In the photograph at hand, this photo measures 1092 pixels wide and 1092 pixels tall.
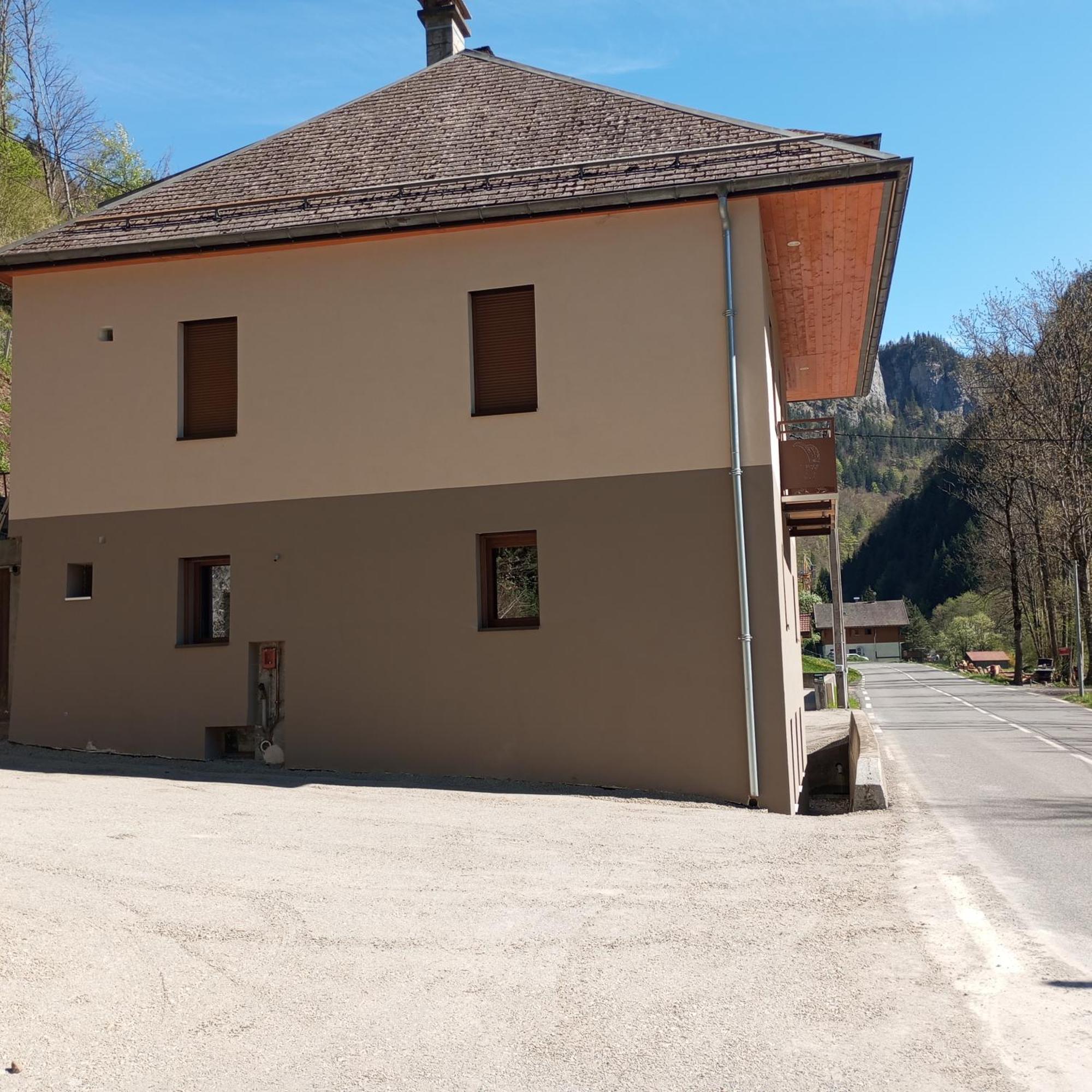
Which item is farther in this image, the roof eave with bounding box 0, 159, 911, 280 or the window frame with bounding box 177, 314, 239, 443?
the window frame with bounding box 177, 314, 239, 443

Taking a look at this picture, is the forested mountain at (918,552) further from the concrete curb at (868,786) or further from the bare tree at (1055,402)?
the concrete curb at (868,786)

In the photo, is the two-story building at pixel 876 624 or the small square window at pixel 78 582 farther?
the two-story building at pixel 876 624

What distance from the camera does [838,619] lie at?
96.2 feet

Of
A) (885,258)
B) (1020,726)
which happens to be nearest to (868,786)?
(885,258)

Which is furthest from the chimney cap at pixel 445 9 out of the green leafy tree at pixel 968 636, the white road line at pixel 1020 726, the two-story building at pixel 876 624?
the two-story building at pixel 876 624

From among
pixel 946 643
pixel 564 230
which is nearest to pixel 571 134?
pixel 564 230

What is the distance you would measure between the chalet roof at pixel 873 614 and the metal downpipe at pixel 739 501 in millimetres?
129494

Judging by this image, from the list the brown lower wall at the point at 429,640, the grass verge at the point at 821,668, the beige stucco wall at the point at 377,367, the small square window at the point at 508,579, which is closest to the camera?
the brown lower wall at the point at 429,640

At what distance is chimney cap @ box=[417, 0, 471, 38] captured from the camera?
63.1 ft

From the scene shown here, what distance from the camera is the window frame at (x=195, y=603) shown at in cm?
1412

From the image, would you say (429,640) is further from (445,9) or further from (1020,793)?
(445,9)

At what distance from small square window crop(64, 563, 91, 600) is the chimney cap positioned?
36.9 ft

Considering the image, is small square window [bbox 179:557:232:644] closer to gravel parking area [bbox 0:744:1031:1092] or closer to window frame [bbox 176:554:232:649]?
window frame [bbox 176:554:232:649]

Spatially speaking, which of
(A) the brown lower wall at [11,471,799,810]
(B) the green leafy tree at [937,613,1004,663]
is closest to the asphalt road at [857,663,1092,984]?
(A) the brown lower wall at [11,471,799,810]
